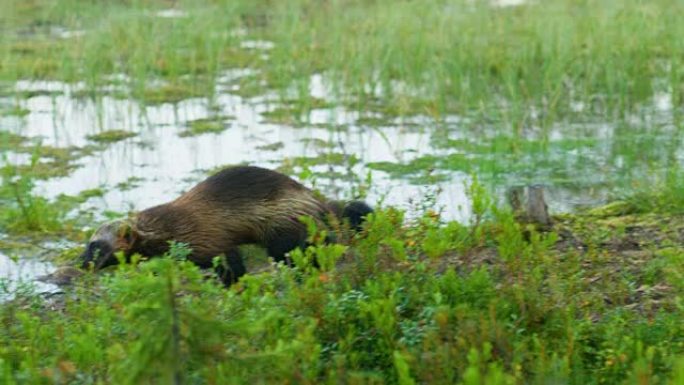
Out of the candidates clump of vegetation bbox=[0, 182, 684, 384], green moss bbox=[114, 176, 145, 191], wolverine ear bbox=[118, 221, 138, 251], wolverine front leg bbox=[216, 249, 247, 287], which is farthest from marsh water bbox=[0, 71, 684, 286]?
clump of vegetation bbox=[0, 182, 684, 384]

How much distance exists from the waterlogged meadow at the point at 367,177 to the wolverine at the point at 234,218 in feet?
0.77

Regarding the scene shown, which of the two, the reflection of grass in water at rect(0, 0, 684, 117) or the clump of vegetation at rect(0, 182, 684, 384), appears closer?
the clump of vegetation at rect(0, 182, 684, 384)

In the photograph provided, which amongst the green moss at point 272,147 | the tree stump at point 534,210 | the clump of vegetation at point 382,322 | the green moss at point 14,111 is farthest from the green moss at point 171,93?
the clump of vegetation at point 382,322

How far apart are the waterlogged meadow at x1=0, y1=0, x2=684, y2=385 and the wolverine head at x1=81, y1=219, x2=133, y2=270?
3.9 inches

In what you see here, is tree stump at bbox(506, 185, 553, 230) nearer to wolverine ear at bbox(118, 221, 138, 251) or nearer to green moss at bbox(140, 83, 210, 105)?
wolverine ear at bbox(118, 221, 138, 251)

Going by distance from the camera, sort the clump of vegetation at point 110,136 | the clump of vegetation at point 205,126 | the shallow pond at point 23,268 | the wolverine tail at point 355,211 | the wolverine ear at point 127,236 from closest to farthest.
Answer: the wolverine ear at point 127,236, the wolverine tail at point 355,211, the shallow pond at point 23,268, the clump of vegetation at point 110,136, the clump of vegetation at point 205,126

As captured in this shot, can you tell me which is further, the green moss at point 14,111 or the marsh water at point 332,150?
the green moss at point 14,111

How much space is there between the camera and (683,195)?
21.9 ft

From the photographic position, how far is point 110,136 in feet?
30.0

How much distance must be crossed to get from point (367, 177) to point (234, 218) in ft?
2.48

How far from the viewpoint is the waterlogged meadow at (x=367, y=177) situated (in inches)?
158

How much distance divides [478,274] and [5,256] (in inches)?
128

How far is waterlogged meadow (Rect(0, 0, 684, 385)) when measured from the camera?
158 inches

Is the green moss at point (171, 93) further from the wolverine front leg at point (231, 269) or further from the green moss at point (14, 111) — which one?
the wolverine front leg at point (231, 269)
